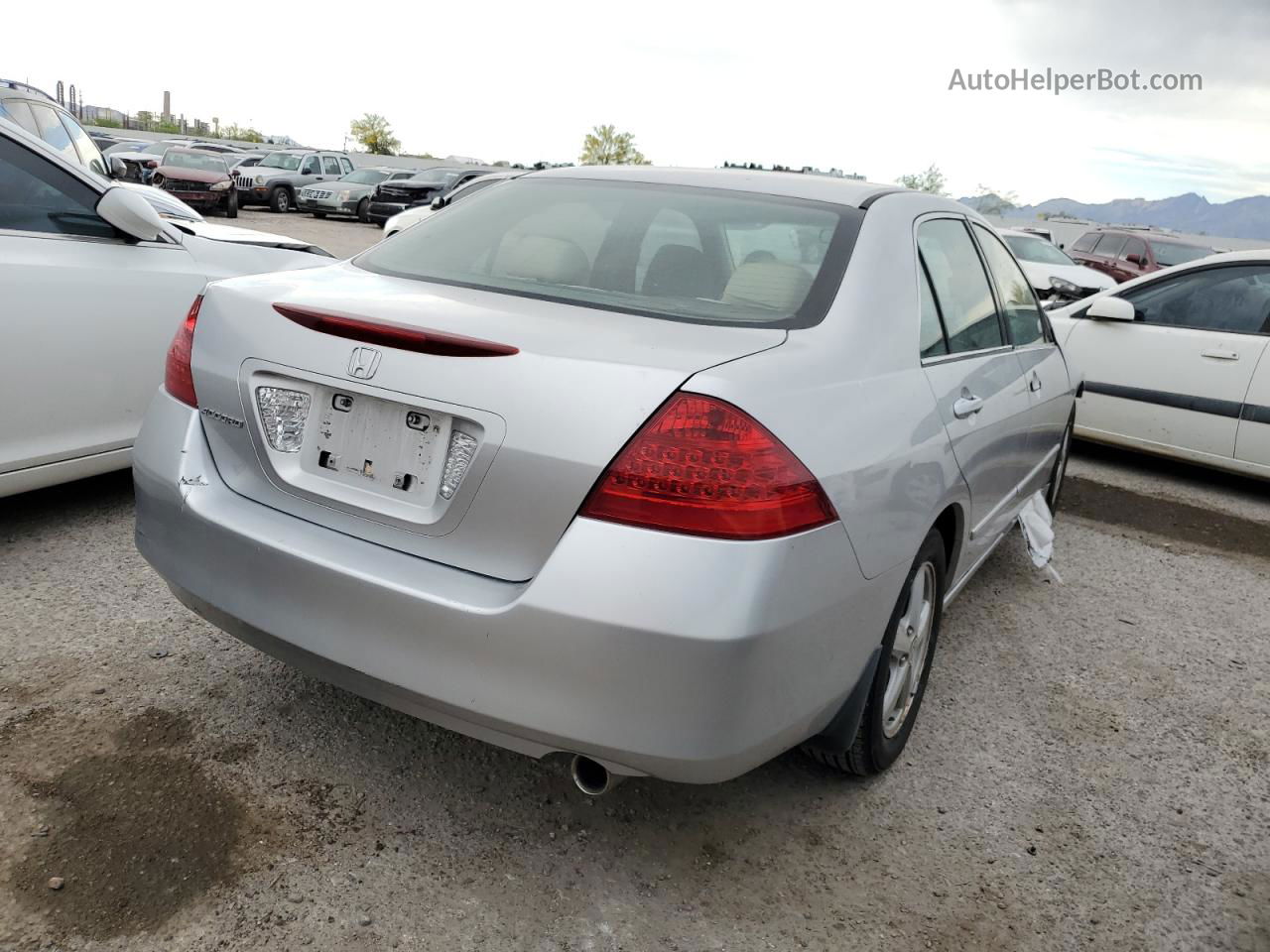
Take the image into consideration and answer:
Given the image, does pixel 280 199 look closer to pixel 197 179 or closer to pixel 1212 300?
pixel 197 179

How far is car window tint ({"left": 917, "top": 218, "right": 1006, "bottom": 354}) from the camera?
3045mm

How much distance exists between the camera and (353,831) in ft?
8.02

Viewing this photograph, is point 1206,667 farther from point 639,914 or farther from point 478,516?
point 478,516

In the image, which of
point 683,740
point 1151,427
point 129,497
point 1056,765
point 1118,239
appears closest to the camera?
point 683,740

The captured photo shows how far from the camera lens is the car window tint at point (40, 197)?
12.5ft

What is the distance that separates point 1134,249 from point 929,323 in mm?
17765

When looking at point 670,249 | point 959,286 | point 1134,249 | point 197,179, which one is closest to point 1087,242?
point 1134,249

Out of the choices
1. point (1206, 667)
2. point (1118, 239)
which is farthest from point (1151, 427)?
point (1118, 239)

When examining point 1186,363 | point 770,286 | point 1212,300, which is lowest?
point 1186,363

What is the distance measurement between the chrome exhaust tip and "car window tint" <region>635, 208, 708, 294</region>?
115 centimetres

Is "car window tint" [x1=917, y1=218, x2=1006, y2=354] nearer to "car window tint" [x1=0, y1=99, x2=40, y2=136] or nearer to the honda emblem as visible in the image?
the honda emblem

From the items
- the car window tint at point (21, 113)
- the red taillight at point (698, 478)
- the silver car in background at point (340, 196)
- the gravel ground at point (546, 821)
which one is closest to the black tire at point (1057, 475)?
the gravel ground at point (546, 821)

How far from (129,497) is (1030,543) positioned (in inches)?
150

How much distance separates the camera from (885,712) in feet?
9.18
